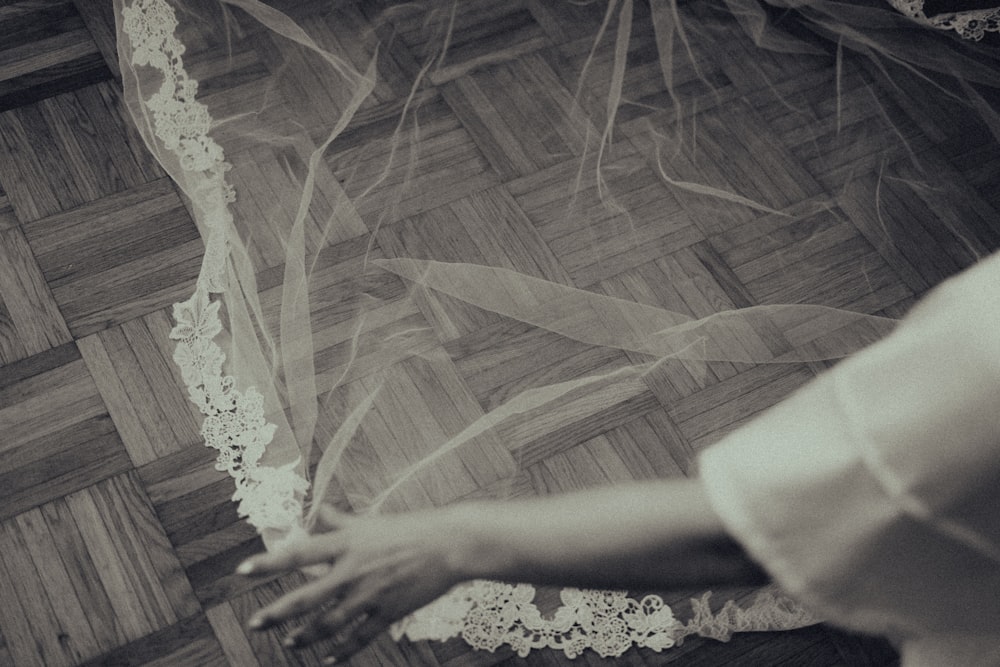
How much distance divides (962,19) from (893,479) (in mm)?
1542

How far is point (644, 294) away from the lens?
160cm

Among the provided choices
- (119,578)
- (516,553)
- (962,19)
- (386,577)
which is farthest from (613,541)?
(962,19)

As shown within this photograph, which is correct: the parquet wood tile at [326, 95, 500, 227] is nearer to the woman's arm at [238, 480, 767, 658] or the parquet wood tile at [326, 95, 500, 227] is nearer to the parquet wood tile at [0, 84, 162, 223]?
the parquet wood tile at [0, 84, 162, 223]

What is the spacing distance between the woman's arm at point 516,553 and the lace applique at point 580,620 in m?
0.52

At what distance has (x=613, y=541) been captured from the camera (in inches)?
26.7

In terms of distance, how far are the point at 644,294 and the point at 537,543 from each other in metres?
0.95

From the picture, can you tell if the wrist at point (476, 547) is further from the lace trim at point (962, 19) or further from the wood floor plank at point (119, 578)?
the lace trim at point (962, 19)

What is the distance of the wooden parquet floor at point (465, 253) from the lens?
134cm

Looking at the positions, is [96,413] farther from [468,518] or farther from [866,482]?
[866,482]

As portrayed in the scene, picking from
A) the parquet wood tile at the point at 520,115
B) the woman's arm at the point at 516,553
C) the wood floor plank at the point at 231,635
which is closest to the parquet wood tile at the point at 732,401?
the parquet wood tile at the point at 520,115

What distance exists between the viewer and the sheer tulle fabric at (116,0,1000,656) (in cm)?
135

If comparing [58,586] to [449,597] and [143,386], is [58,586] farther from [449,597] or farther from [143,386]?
[449,597]

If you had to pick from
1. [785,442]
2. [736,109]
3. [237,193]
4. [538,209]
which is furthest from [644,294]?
[785,442]

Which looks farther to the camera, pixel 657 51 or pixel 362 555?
pixel 657 51
